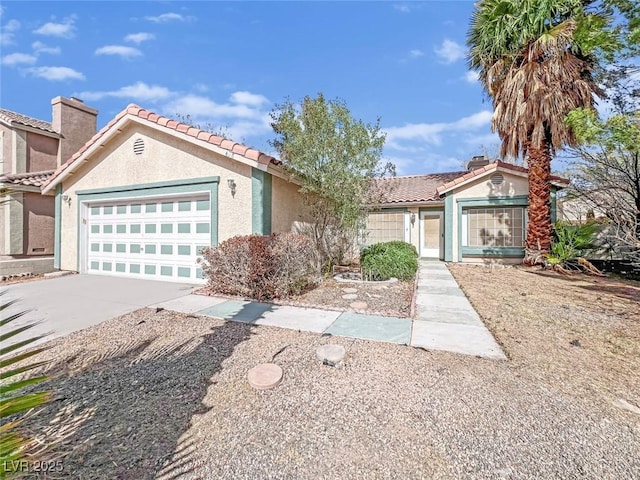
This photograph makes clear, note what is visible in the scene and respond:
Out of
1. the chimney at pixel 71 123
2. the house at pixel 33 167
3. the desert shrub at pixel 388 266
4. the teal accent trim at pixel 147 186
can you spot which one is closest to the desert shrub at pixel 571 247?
the desert shrub at pixel 388 266

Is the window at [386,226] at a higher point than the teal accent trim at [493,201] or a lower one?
lower

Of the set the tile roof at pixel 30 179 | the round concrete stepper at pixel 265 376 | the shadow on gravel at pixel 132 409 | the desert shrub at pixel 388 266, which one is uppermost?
the tile roof at pixel 30 179

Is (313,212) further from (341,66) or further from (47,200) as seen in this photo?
(47,200)

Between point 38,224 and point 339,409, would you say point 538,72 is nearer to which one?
point 339,409

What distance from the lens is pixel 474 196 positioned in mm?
14727

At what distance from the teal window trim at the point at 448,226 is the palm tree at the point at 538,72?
3.28 metres

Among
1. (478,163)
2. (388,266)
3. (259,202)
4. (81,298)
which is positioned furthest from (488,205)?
(81,298)

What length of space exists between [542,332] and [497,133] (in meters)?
10.8

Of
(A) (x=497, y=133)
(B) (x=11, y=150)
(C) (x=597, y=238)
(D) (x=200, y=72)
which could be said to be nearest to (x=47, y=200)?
(B) (x=11, y=150)

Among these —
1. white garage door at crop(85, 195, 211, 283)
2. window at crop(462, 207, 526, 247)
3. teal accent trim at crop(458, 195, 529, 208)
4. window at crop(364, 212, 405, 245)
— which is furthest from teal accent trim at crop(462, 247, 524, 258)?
white garage door at crop(85, 195, 211, 283)

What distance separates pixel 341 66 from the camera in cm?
1264

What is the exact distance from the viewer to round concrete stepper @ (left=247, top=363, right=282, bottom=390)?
349 cm

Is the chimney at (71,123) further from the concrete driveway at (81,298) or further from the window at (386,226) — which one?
the window at (386,226)

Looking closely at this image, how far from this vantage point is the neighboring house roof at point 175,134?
27.6 ft
